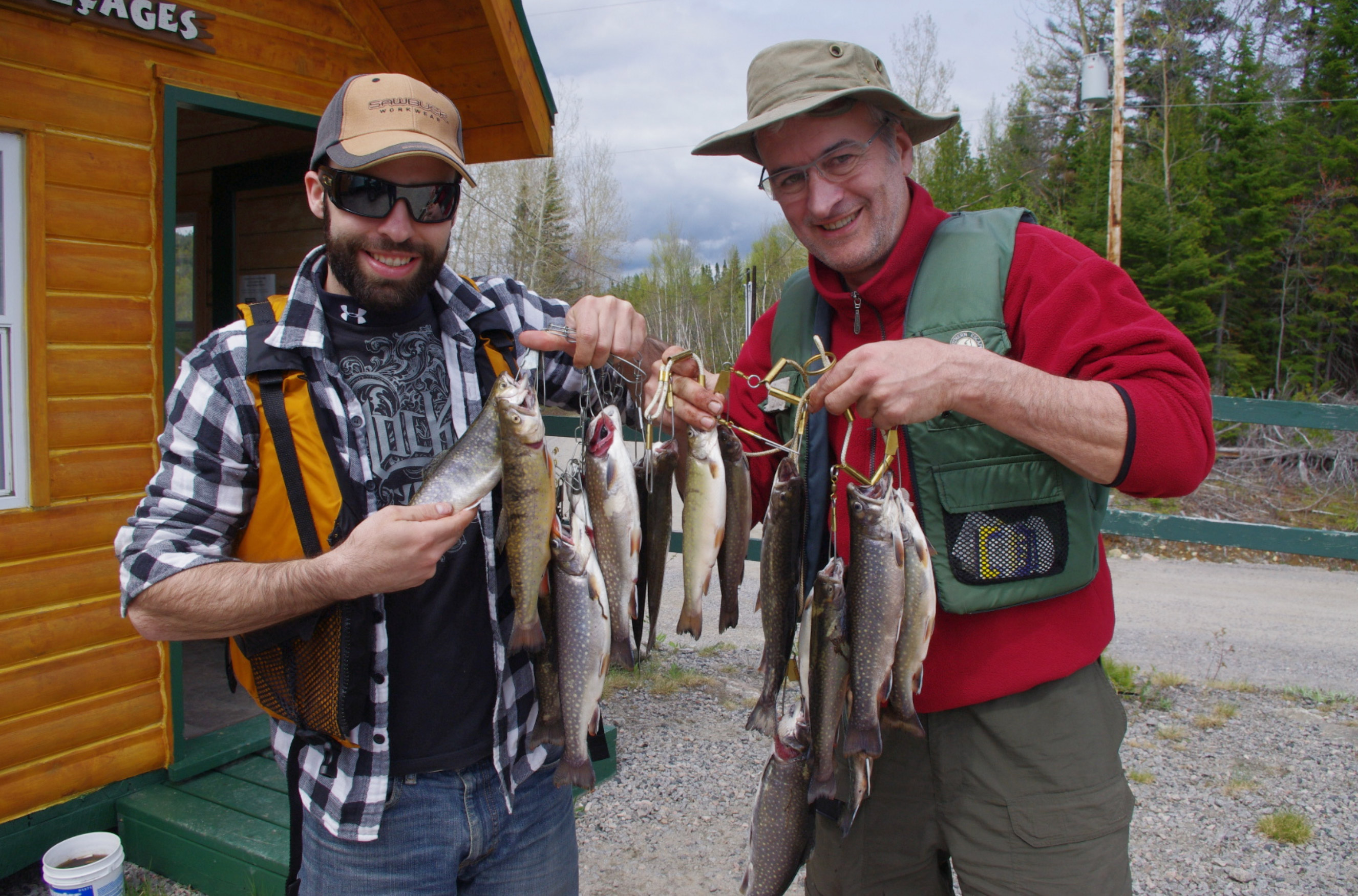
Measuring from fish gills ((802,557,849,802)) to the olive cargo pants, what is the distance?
0.32 metres

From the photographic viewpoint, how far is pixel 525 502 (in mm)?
2055

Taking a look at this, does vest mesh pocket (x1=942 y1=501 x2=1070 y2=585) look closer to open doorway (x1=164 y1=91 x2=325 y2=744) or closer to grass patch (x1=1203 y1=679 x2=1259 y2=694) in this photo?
open doorway (x1=164 y1=91 x2=325 y2=744)

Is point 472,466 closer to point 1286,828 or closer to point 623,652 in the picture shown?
point 623,652

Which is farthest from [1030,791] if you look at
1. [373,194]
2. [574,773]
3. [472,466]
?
[373,194]

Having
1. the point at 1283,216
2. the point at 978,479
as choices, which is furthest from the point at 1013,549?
the point at 1283,216

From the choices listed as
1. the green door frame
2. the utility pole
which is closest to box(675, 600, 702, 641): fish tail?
the green door frame

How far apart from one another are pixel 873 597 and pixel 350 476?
1.49 m

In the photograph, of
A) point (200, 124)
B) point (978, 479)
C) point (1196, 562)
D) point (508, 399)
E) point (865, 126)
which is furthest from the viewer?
point (1196, 562)

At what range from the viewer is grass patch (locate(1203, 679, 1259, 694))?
6.54m

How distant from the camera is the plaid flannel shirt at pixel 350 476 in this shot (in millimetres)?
2082

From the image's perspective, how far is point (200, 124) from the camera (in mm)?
6566

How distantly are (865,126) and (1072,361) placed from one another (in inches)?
38.5

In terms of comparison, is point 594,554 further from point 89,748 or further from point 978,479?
point 89,748

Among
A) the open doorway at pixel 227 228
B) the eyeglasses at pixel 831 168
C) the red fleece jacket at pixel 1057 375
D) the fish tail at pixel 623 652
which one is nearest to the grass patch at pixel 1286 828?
the red fleece jacket at pixel 1057 375
